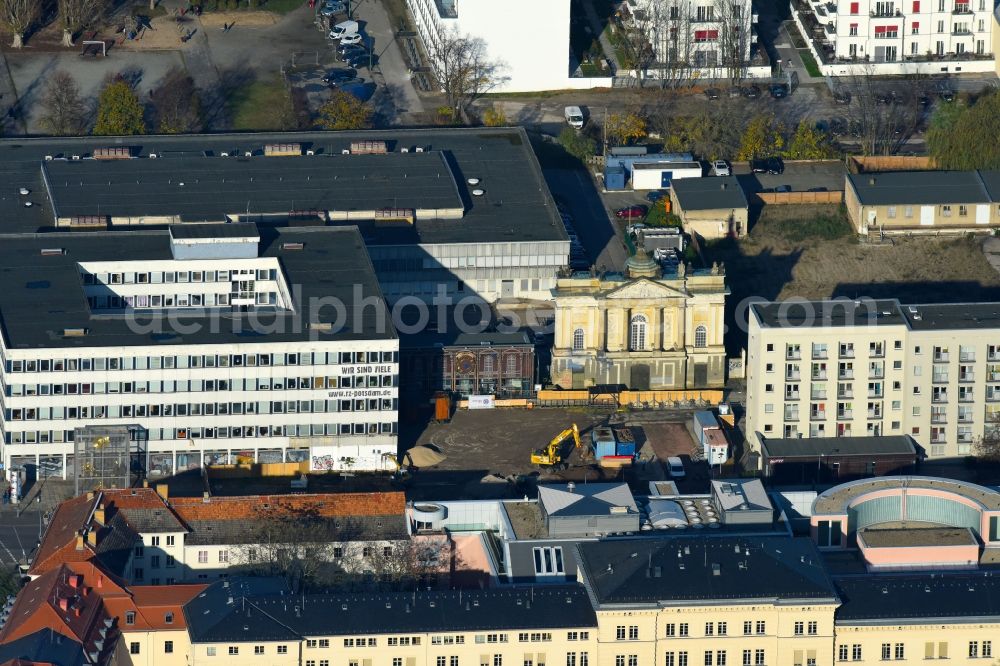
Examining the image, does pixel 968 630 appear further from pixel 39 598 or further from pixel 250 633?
pixel 39 598

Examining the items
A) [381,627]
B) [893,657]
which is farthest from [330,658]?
[893,657]

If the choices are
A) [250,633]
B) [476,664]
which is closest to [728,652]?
[476,664]

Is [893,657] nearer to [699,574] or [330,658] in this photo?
[699,574]

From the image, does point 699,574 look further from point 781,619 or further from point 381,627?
point 381,627

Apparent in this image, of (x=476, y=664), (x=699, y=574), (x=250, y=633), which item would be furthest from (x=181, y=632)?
(x=699, y=574)

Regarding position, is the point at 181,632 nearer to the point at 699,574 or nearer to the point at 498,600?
the point at 498,600

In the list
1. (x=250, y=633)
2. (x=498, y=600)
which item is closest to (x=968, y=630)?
(x=498, y=600)
